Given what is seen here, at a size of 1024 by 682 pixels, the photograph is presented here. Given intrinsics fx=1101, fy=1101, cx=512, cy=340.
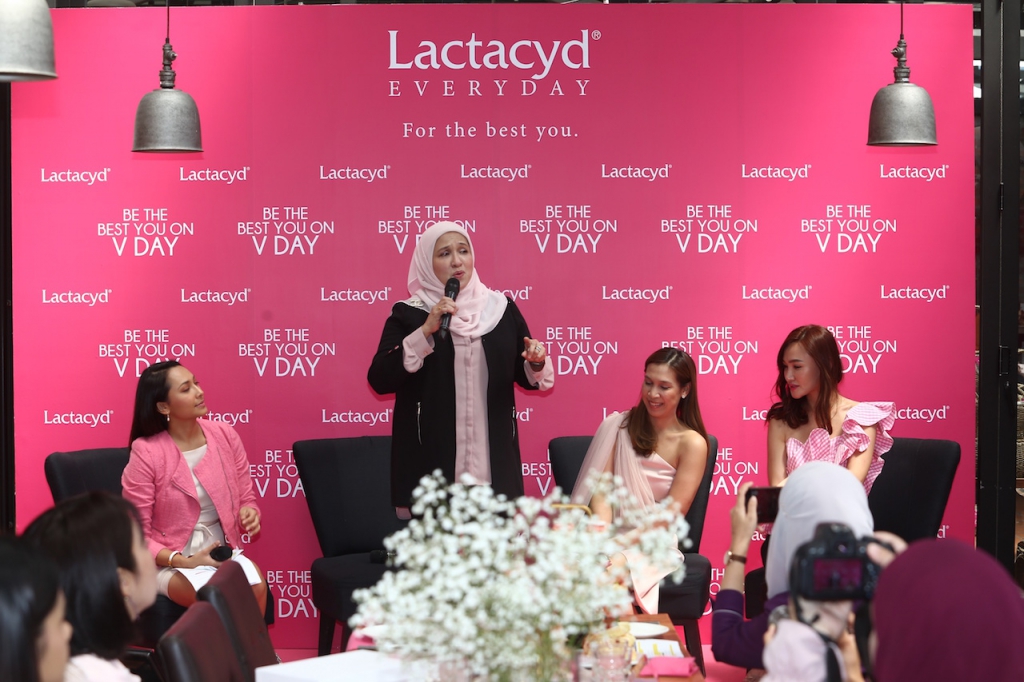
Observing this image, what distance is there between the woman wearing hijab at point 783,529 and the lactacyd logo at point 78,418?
3387mm

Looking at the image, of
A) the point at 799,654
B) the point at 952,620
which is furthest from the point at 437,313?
the point at 952,620

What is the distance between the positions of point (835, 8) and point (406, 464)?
9.20 ft

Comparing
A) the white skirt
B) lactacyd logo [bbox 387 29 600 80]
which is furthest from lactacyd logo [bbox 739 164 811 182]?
the white skirt

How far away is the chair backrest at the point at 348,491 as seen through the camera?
467cm

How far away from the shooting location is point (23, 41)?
2369 mm

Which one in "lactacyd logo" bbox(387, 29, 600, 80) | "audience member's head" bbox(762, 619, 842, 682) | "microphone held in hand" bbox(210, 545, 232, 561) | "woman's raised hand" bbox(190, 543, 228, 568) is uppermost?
"lactacyd logo" bbox(387, 29, 600, 80)

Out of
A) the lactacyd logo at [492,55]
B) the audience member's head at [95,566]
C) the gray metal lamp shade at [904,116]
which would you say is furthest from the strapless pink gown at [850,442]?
the audience member's head at [95,566]

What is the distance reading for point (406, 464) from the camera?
415 cm

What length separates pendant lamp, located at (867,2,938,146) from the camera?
4312 mm

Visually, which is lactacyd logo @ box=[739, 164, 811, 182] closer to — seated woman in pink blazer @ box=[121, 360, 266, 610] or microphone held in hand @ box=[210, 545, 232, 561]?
seated woman in pink blazer @ box=[121, 360, 266, 610]

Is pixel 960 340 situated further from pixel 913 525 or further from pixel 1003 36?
pixel 1003 36

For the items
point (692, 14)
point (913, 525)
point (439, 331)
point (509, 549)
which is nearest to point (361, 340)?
point (439, 331)

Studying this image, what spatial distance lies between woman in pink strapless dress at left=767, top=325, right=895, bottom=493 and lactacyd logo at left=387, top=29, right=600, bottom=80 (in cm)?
163

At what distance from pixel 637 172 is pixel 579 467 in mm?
1355
